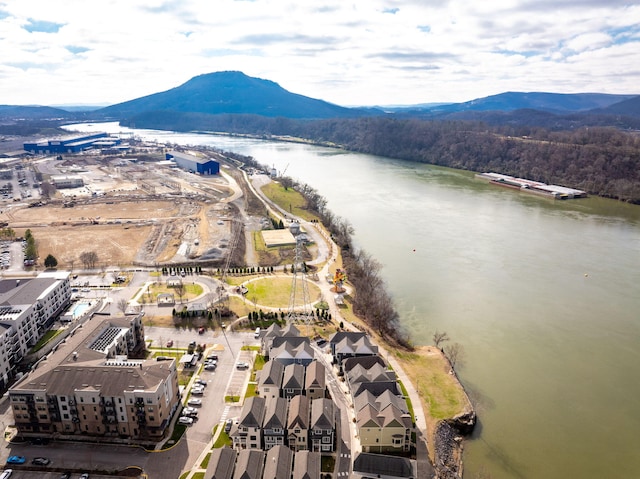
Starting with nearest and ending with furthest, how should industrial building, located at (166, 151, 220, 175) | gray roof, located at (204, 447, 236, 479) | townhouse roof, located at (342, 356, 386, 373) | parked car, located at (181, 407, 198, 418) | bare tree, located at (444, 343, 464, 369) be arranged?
gray roof, located at (204, 447, 236, 479), parked car, located at (181, 407, 198, 418), townhouse roof, located at (342, 356, 386, 373), bare tree, located at (444, 343, 464, 369), industrial building, located at (166, 151, 220, 175)

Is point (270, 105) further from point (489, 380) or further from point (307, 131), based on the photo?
point (489, 380)

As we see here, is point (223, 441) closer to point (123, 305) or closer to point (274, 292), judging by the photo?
point (123, 305)

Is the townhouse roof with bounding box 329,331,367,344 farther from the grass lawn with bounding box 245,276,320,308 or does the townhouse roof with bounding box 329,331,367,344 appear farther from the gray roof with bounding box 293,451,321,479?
the gray roof with bounding box 293,451,321,479

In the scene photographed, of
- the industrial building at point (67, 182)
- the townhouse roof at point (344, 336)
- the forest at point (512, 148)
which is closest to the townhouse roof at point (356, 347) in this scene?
the townhouse roof at point (344, 336)

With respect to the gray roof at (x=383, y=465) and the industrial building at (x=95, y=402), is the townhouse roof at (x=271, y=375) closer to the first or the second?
the industrial building at (x=95, y=402)

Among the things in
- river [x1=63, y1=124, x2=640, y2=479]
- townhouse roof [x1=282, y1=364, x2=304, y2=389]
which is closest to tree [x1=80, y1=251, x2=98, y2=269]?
townhouse roof [x1=282, y1=364, x2=304, y2=389]

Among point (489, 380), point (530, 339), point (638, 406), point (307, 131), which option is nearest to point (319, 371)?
point (489, 380)

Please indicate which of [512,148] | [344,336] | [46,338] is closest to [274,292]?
[344,336]
